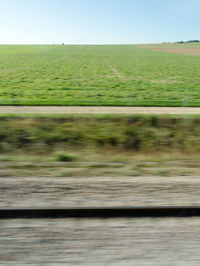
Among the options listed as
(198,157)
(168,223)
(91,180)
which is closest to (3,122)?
(91,180)

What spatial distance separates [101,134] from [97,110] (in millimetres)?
5656

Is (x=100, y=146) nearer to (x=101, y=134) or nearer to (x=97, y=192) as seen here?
(x=101, y=134)

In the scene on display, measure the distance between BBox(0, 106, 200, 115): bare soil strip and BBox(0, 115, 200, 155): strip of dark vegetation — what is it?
3.20 metres

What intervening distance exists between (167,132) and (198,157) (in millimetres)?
2926

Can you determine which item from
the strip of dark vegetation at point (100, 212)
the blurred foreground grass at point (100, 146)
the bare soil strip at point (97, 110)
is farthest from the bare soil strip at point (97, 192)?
the bare soil strip at point (97, 110)

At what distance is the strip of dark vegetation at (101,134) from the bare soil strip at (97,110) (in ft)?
10.5

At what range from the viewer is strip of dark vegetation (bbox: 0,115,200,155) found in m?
11.2

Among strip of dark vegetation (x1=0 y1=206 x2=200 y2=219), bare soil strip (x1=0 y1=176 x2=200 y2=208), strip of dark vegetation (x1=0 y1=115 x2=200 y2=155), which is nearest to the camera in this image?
strip of dark vegetation (x1=0 y1=206 x2=200 y2=219)

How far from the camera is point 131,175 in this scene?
7512mm

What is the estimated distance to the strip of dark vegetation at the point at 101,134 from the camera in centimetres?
1120

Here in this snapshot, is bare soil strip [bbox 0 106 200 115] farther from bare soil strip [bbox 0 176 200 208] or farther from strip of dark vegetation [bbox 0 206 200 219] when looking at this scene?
strip of dark vegetation [bbox 0 206 200 219]

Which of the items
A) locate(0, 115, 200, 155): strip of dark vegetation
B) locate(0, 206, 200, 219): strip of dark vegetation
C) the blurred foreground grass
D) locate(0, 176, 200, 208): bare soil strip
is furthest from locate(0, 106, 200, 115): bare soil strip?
locate(0, 206, 200, 219): strip of dark vegetation

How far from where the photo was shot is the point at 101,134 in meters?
11.9

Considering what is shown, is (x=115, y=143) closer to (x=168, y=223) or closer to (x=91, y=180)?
(x=91, y=180)
